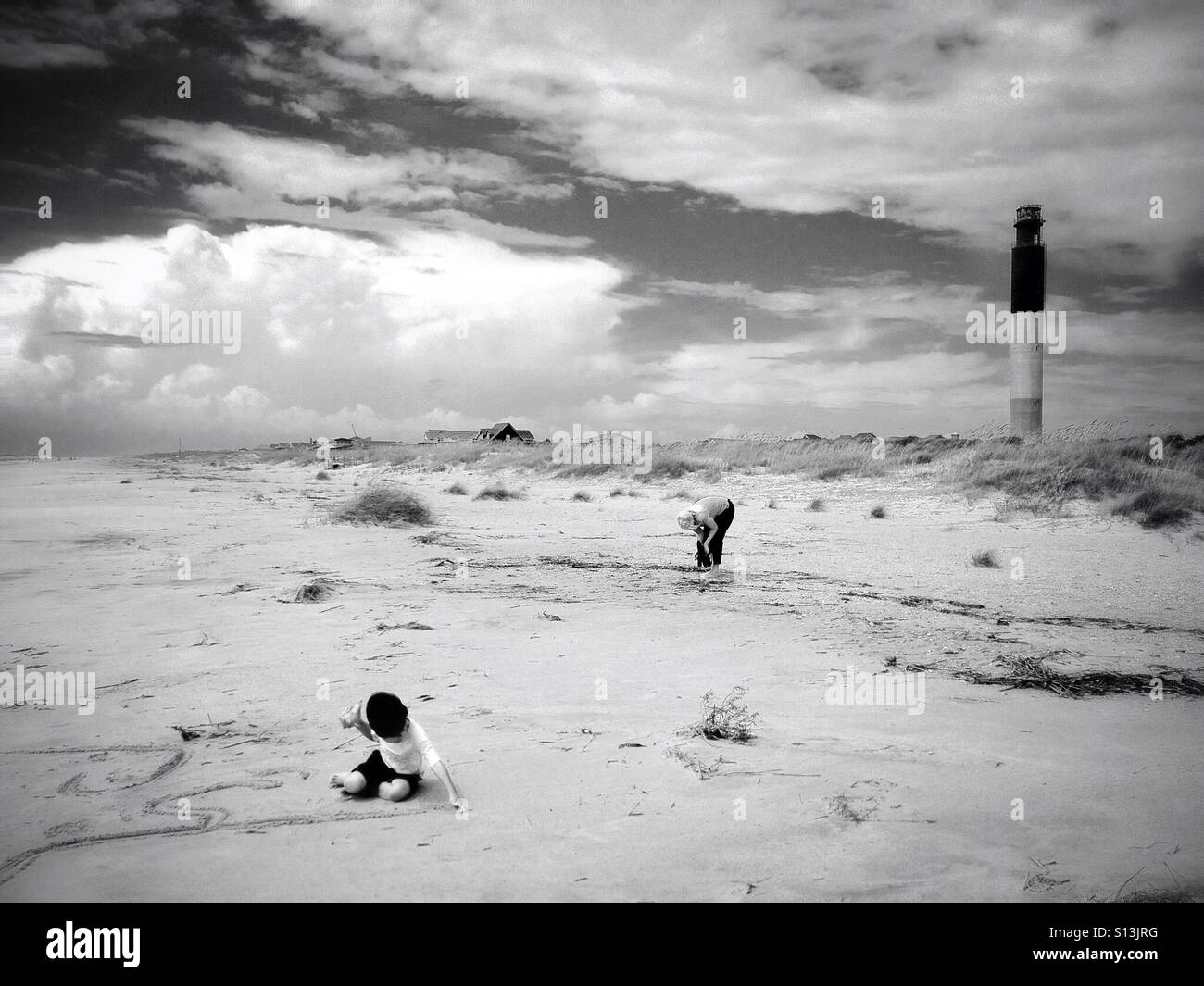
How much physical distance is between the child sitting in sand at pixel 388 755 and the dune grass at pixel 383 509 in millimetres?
11099

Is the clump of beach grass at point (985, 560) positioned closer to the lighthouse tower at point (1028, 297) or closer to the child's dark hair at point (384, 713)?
the child's dark hair at point (384, 713)

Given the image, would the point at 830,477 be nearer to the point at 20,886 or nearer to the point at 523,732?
the point at 523,732

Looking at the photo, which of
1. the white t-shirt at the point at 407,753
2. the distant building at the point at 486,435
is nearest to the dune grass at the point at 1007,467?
the white t-shirt at the point at 407,753

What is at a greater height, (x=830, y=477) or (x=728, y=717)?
(x=830, y=477)

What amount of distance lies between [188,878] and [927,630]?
5.53 metres

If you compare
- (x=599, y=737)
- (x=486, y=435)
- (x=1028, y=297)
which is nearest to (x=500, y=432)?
(x=486, y=435)

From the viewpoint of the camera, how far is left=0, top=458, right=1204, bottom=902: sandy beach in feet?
8.91

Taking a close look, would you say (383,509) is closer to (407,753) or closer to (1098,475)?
(407,753)

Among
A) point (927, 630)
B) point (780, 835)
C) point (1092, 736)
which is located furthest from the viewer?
point (927, 630)

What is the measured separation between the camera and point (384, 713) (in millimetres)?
3303

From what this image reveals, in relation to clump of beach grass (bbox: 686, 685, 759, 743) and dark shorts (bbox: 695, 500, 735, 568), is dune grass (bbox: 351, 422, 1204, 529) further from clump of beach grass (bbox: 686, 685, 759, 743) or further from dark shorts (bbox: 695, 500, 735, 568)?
clump of beach grass (bbox: 686, 685, 759, 743)

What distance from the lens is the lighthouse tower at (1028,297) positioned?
1532 inches
